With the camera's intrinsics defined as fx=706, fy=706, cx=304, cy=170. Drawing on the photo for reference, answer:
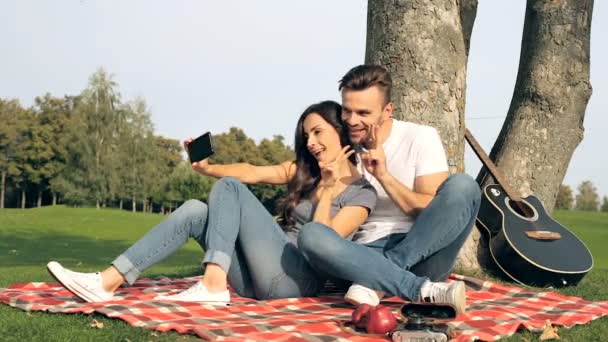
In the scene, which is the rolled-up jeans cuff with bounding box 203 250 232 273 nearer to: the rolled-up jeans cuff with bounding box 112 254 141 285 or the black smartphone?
the rolled-up jeans cuff with bounding box 112 254 141 285

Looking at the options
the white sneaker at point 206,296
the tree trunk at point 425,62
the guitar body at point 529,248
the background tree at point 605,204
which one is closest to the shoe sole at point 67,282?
the white sneaker at point 206,296

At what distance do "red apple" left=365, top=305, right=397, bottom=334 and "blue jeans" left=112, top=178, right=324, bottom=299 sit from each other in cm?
87

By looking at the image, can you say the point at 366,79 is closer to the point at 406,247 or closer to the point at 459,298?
the point at 406,247

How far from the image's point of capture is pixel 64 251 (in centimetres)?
1781

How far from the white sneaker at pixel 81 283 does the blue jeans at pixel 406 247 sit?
4.21 feet

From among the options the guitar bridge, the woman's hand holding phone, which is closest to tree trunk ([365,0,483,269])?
the guitar bridge

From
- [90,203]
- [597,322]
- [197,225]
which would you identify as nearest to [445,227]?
[597,322]

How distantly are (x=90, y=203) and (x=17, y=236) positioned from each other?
30779 millimetres

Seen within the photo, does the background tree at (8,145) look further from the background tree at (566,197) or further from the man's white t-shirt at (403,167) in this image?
the man's white t-shirt at (403,167)

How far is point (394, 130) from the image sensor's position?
15.9 ft

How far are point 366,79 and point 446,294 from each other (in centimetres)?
152

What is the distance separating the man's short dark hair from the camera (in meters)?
4.67

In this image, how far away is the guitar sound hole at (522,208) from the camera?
6547 millimetres

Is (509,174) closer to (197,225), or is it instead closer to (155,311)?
(197,225)
